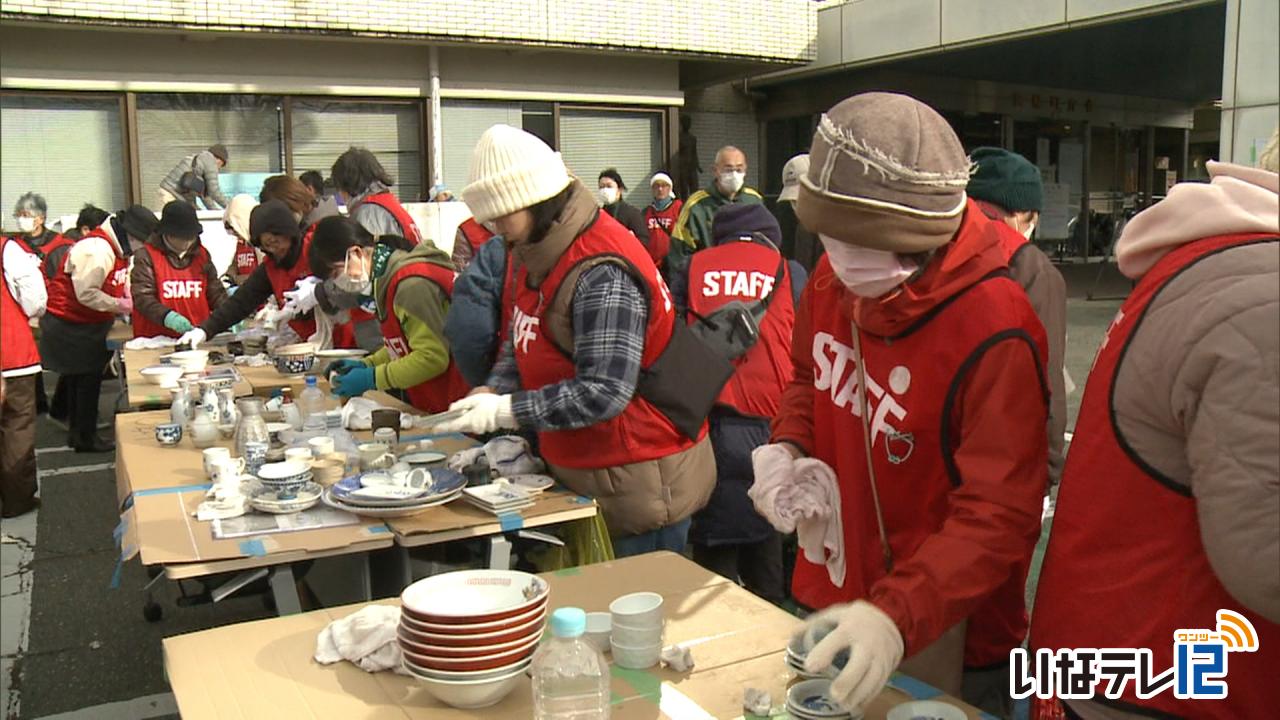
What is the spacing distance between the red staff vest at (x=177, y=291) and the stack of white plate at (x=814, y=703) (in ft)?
21.6

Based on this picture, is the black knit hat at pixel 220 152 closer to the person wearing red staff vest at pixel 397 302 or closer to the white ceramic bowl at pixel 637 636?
the person wearing red staff vest at pixel 397 302

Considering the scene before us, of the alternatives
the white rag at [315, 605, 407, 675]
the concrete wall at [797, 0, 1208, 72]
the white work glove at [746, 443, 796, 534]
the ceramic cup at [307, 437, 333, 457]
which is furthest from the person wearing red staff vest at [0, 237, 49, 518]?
the concrete wall at [797, 0, 1208, 72]

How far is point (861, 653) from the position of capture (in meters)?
1.60

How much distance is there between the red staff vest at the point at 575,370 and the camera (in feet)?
10.3

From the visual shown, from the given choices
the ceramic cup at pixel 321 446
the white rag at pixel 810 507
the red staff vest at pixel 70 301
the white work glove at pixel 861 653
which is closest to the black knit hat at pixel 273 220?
the red staff vest at pixel 70 301

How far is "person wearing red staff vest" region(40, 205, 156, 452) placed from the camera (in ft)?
25.5

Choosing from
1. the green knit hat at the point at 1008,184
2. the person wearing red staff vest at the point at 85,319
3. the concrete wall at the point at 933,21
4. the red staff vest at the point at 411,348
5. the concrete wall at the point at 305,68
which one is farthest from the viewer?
the concrete wall at the point at 933,21

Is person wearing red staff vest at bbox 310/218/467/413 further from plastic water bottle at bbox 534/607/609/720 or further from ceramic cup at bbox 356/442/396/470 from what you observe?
plastic water bottle at bbox 534/607/609/720

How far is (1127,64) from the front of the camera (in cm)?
1709

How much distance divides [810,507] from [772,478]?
0.11m

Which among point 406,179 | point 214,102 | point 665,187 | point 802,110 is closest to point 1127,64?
point 802,110

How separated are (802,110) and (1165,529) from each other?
1593 centimetres

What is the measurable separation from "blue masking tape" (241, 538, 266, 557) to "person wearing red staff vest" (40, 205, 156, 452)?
5.62 m

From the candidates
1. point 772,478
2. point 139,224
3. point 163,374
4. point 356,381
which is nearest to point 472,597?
point 772,478
